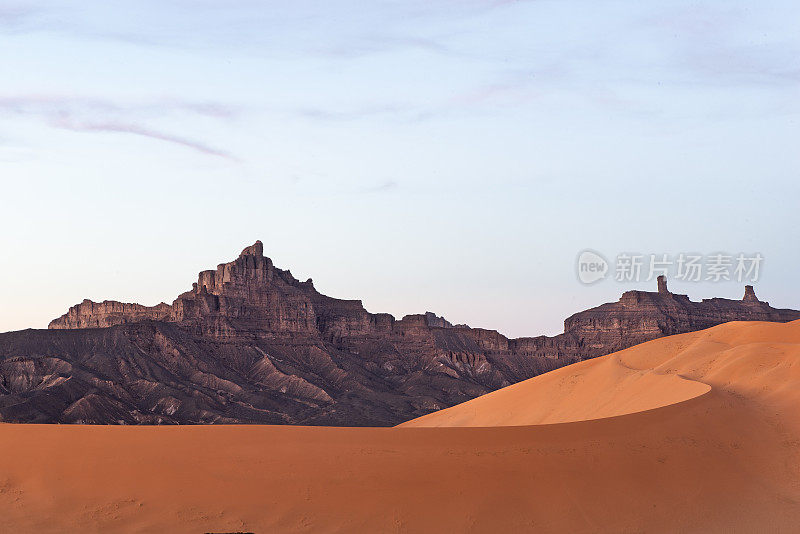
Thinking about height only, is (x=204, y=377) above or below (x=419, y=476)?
above

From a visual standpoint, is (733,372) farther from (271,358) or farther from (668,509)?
(271,358)

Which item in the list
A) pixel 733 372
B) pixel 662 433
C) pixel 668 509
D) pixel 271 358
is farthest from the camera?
pixel 271 358

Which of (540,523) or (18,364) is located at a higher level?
(18,364)

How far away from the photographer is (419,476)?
29000 mm

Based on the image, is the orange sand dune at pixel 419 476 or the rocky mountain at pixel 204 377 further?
the rocky mountain at pixel 204 377

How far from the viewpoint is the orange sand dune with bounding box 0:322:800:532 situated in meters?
26.8

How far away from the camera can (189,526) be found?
2588cm

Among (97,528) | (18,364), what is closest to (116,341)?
(18,364)

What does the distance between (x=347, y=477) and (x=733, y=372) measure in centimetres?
2165

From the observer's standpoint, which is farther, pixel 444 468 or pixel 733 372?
pixel 733 372

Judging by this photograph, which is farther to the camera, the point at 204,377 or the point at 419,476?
the point at 204,377

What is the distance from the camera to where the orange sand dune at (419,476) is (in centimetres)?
2675

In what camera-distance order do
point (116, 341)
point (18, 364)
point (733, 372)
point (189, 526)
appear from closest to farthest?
point (189, 526), point (733, 372), point (18, 364), point (116, 341)

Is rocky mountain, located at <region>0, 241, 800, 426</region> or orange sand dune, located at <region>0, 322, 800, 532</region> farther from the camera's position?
rocky mountain, located at <region>0, 241, 800, 426</region>
